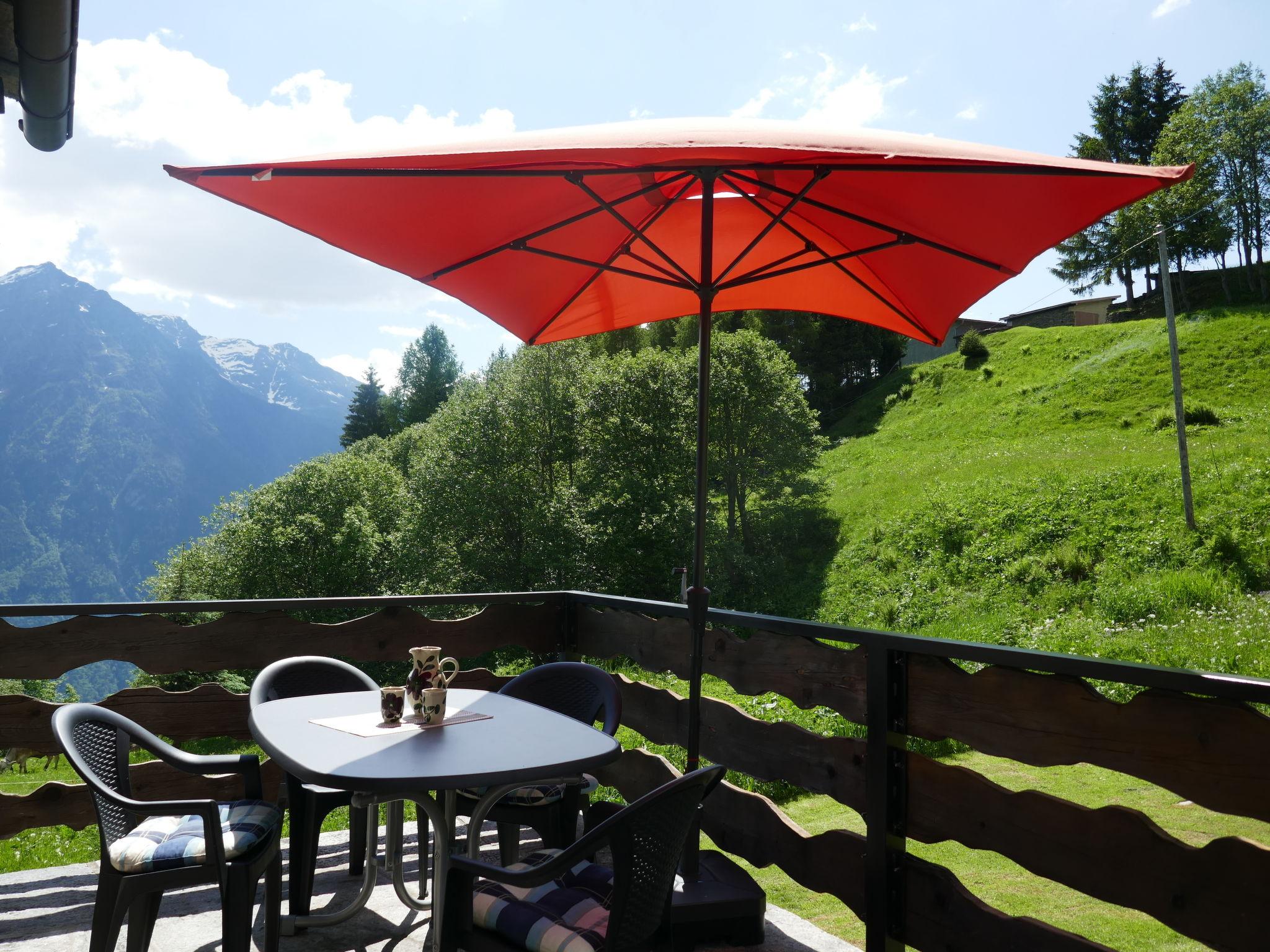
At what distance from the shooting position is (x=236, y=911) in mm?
2070

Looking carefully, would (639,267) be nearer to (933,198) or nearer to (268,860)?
(933,198)

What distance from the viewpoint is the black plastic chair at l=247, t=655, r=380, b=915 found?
2.67 m

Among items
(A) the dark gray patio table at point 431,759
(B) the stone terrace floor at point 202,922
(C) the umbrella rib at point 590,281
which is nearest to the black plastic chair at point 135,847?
(A) the dark gray patio table at point 431,759

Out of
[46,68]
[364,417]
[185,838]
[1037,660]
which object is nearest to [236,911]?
[185,838]

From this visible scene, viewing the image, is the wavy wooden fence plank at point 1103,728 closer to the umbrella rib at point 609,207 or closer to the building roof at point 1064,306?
the umbrella rib at point 609,207

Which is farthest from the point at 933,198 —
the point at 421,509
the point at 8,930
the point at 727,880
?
the point at 421,509

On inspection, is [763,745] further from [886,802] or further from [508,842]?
[508,842]

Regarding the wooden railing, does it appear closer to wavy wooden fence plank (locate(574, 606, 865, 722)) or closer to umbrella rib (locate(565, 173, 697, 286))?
wavy wooden fence plank (locate(574, 606, 865, 722))

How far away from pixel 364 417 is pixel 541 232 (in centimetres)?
4569

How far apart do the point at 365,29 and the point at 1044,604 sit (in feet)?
44.3

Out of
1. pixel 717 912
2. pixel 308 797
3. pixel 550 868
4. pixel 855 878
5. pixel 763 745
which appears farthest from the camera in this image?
pixel 763 745

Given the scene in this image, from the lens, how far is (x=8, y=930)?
2682 millimetres

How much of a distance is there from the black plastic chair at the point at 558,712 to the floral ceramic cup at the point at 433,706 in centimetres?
35

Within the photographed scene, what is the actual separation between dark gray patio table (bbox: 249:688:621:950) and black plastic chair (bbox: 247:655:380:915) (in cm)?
12
